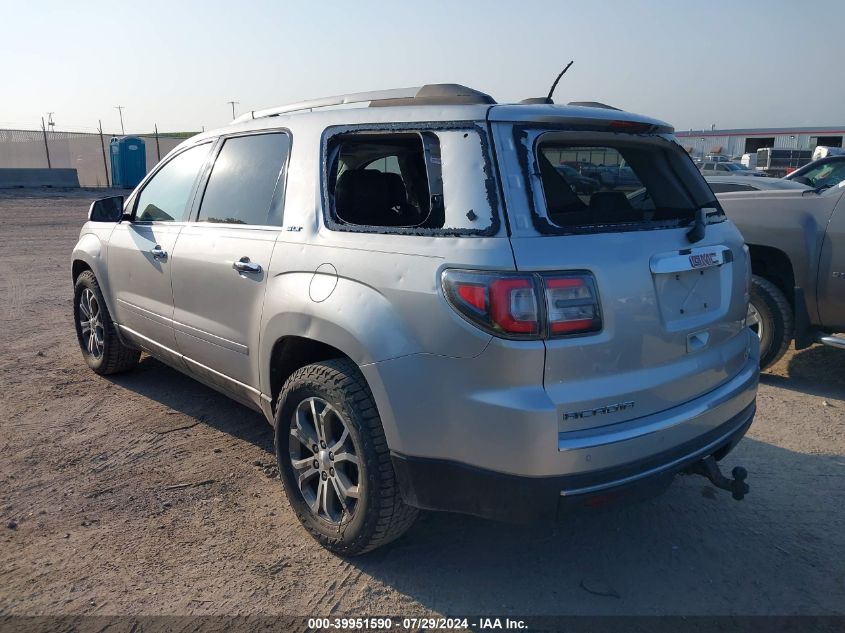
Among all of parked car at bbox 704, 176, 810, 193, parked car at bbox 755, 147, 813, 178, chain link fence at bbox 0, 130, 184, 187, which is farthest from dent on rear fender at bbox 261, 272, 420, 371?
parked car at bbox 755, 147, 813, 178

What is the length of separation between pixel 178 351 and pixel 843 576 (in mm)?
3557

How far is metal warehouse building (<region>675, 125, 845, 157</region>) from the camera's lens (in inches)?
1861

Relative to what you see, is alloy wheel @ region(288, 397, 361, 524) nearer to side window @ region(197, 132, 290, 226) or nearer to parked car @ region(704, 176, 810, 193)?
side window @ region(197, 132, 290, 226)

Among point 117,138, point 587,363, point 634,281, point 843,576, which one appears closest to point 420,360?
point 587,363

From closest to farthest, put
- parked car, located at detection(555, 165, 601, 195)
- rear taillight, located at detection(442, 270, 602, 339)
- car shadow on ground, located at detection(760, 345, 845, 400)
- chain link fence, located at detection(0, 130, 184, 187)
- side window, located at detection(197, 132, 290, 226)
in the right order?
rear taillight, located at detection(442, 270, 602, 339) < parked car, located at detection(555, 165, 601, 195) < side window, located at detection(197, 132, 290, 226) < car shadow on ground, located at detection(760, 345, 845, 400) < chain link fence, located at detection(0, 130, 184, 187)

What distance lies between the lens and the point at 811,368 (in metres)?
5.81

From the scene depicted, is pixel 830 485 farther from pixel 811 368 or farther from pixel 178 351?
pixel 178 351

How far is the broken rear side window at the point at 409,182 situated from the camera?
2531 mm

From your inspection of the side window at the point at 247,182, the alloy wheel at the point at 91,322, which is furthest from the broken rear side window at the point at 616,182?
the alloy wheel at the point at 91,322

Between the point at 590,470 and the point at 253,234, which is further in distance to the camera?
the point at 253,234

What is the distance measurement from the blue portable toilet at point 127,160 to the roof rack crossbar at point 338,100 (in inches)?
1105

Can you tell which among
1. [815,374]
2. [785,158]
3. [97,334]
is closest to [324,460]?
[97,334]

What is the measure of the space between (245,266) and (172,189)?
A: 53.3 inches

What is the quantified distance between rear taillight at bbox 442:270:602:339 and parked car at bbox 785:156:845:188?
29.8 feet
